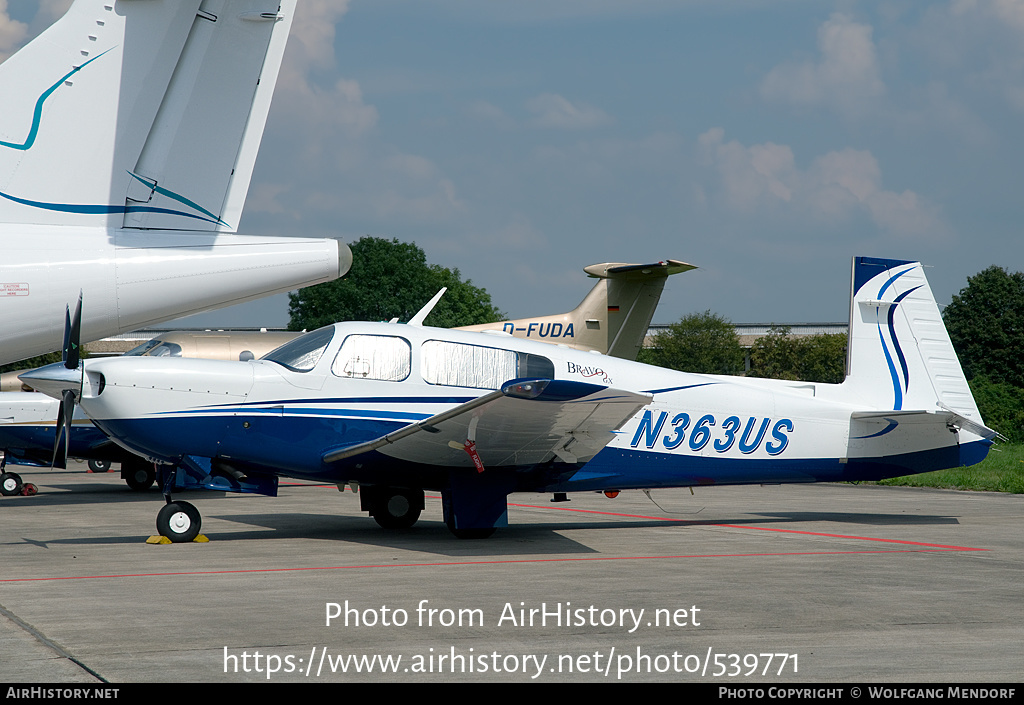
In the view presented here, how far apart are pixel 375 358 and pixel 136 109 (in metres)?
3.34

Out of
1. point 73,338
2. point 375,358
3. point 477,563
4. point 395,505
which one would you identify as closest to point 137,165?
point 73,338

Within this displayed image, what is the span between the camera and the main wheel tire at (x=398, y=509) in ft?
35.7

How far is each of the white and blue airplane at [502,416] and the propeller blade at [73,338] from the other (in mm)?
234

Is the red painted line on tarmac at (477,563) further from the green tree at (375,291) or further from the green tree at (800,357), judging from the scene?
the green tree at (800,357)

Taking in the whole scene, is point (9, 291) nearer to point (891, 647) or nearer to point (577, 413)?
point (577, 413)

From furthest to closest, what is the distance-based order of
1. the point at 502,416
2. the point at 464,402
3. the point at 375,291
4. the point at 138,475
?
the point at 375,291, the point at 138,475, the point at 464,402, the point at 502,416

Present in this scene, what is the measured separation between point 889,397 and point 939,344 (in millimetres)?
931

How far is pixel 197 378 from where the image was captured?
921 cm

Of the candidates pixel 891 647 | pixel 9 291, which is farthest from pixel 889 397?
pixel 9 291

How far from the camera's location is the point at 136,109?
7355 mm

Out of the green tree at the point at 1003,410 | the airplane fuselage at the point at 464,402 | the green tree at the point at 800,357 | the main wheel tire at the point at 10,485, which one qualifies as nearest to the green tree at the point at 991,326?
the green tree at the point at 800,357

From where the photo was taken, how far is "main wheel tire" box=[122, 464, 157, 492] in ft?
59.5

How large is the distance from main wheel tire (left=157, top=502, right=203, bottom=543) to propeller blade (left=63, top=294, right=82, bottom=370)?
189cm

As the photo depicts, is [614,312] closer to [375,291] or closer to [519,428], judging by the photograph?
[519,428]
